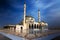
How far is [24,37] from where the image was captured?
4391 millimetres

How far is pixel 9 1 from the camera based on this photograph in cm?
482

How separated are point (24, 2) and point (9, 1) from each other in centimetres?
63

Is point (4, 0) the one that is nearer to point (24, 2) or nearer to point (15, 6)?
point (15, 6)

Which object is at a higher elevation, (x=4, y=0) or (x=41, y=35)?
(x=4, y=0)

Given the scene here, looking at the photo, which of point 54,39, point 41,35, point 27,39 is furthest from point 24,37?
point 54,39

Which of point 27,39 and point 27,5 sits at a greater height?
point 27,5

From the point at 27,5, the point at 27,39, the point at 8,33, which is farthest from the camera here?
the point at 27,5

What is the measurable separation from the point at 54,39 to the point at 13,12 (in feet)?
6.49

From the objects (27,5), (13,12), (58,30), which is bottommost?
(58,30)

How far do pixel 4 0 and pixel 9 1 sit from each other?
0.22 metres

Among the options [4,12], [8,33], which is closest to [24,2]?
[4,12]

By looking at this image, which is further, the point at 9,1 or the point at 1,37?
the point at 9,1

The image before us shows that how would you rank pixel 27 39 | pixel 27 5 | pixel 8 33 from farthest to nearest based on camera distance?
1. pixel 27 5
2. pixel 8 33
3. pixel 27 39

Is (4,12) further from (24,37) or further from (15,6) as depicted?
(24,37)
